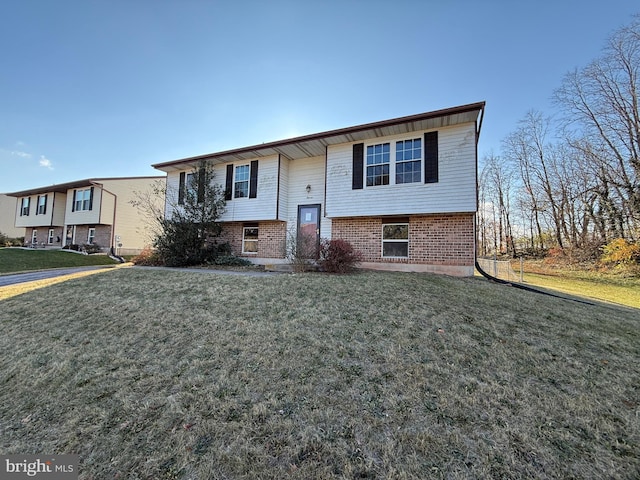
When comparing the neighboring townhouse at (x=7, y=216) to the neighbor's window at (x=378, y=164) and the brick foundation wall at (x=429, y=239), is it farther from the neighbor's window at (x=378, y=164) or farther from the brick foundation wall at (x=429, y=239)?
the neighbor's window at (x=378, y=164)

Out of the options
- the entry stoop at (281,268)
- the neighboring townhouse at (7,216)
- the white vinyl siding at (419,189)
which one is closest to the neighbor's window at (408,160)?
the white vinyl siding at (419,189)

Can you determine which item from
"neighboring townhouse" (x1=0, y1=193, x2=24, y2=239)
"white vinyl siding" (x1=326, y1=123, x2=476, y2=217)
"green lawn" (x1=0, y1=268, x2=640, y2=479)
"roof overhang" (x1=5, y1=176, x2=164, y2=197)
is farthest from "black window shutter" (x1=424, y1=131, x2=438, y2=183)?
"neighboring townhouse" (x1=0, y1=193, x2=24, y2=239)

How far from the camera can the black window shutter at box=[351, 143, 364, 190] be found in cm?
1012

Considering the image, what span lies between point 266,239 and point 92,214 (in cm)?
1628

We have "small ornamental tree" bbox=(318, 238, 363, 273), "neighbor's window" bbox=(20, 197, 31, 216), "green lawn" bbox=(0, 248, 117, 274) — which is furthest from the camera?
"neighbor's window" bbox=(20, 197, 31, 216)

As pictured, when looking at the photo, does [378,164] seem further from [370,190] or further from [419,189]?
[419,189]

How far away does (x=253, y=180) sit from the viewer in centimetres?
1209

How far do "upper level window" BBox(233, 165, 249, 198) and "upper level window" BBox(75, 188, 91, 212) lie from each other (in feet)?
Result: 50.4

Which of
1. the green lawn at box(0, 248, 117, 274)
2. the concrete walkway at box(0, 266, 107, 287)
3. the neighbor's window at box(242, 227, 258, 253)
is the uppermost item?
the neighbor's window at box(242, 227, 258, 253)

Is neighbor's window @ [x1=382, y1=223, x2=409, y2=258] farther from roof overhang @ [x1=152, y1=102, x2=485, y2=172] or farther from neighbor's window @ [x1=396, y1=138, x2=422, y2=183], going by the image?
roof overhang @ [x1=152, y1=102, x2=485, y2=172]

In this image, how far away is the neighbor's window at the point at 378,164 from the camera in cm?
980

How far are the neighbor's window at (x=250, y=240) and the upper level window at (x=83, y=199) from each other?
15.7 metres

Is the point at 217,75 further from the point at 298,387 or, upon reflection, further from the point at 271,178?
the point at 298,387

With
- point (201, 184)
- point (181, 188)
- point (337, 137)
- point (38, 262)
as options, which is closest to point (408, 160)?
point (337, 137)
